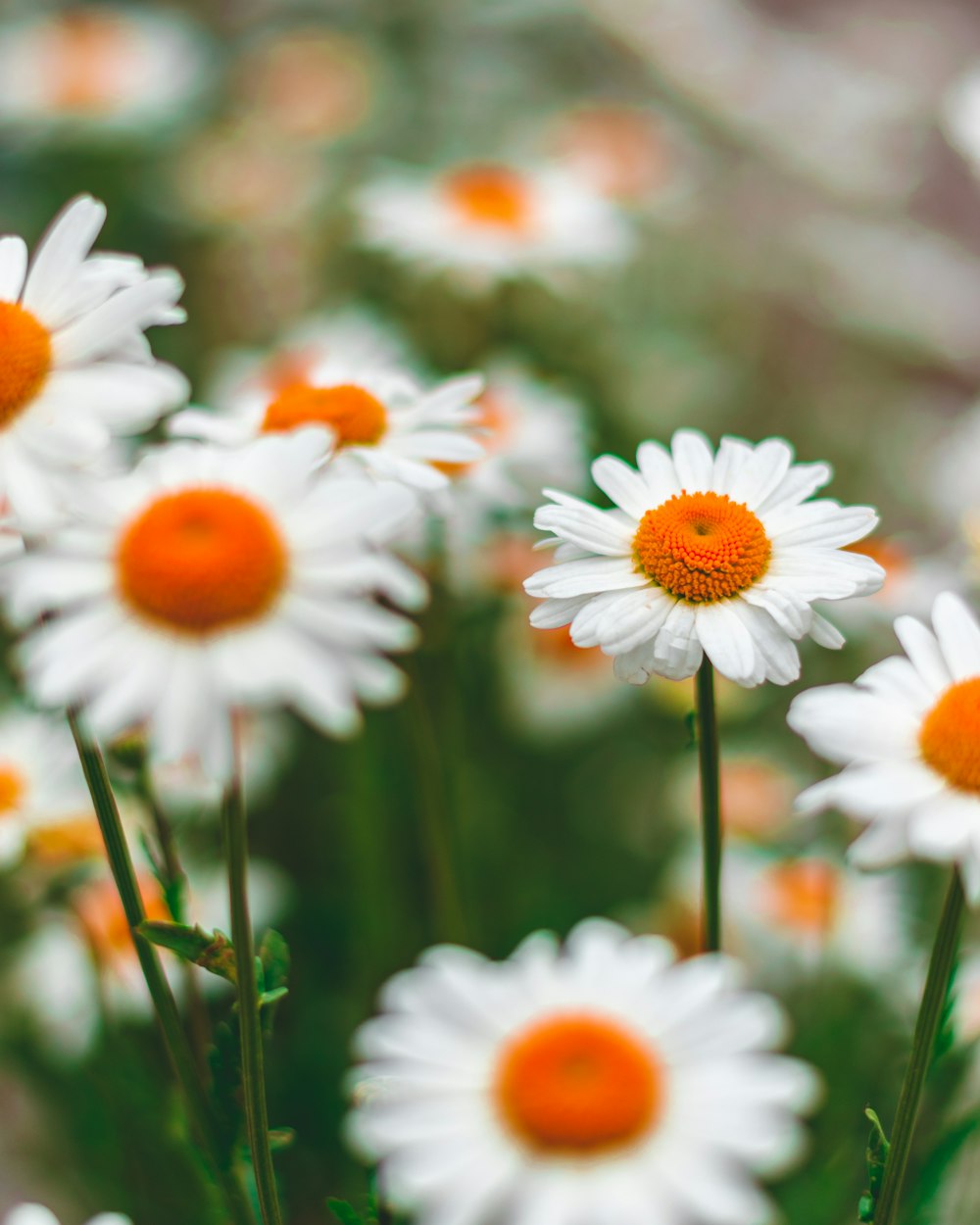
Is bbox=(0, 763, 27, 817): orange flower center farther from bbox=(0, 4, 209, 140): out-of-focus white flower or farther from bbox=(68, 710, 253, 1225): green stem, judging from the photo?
bbox=(0, 4, 209, 140): out-of-focus white flower

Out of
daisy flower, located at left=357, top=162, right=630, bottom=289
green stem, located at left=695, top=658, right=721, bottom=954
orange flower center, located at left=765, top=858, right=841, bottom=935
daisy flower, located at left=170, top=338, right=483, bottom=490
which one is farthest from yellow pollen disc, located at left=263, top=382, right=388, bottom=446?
daisy flower, located at left=357, top=162, right=630, bottom=289

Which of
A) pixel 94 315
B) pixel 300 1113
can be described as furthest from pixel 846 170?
pixel 94 315

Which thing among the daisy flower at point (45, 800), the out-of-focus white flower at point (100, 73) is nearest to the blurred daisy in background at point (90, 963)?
the daisy flower at point (45, 800)

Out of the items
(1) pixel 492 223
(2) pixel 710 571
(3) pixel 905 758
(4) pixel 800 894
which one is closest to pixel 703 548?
(2) pixel 710 571

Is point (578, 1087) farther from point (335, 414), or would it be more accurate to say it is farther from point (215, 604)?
point (335, 414)

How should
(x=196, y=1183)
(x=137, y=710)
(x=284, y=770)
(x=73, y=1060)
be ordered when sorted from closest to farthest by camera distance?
1. (x=137, y=710)
2. (x=196, y=1183)
3. (x=73, y=1060)
4. (x=284, y=770)

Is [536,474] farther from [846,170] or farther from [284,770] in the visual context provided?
[846,170]

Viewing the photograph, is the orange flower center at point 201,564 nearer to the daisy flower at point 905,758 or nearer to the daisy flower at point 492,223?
the daisy flower at point 905,758

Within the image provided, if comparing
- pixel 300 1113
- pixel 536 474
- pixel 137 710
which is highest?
pixel 137 710
